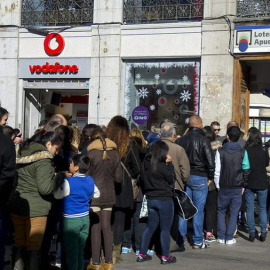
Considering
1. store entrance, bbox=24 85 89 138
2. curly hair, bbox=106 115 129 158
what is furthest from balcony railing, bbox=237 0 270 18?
curly hair, bbox=106 115 129 158

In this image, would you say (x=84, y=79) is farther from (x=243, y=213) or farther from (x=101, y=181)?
(x=101, y=181)

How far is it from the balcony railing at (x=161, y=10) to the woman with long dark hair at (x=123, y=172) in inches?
360

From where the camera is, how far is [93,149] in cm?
866

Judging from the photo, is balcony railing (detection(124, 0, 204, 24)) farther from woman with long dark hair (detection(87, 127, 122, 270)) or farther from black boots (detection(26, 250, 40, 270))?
black boots (detection(26, 250, 40, 270))

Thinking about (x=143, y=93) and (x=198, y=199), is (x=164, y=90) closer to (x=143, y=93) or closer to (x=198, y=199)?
(x=143, y=93)

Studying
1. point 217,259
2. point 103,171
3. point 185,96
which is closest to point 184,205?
point 217,259

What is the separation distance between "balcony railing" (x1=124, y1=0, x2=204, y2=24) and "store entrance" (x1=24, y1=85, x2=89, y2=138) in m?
2.76

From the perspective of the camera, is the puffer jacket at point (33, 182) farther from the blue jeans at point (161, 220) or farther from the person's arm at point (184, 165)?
the person's arm at point (184, 165)

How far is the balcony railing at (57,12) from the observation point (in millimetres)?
19016

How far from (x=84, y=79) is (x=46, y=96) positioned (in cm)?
206

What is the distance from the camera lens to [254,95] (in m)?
19.2

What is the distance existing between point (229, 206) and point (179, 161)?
1.79 metres

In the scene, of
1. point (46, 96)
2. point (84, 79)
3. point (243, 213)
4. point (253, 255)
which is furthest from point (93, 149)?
point (46, 96)

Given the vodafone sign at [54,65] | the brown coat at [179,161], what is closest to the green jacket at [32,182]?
the brown coat at [179,161]
